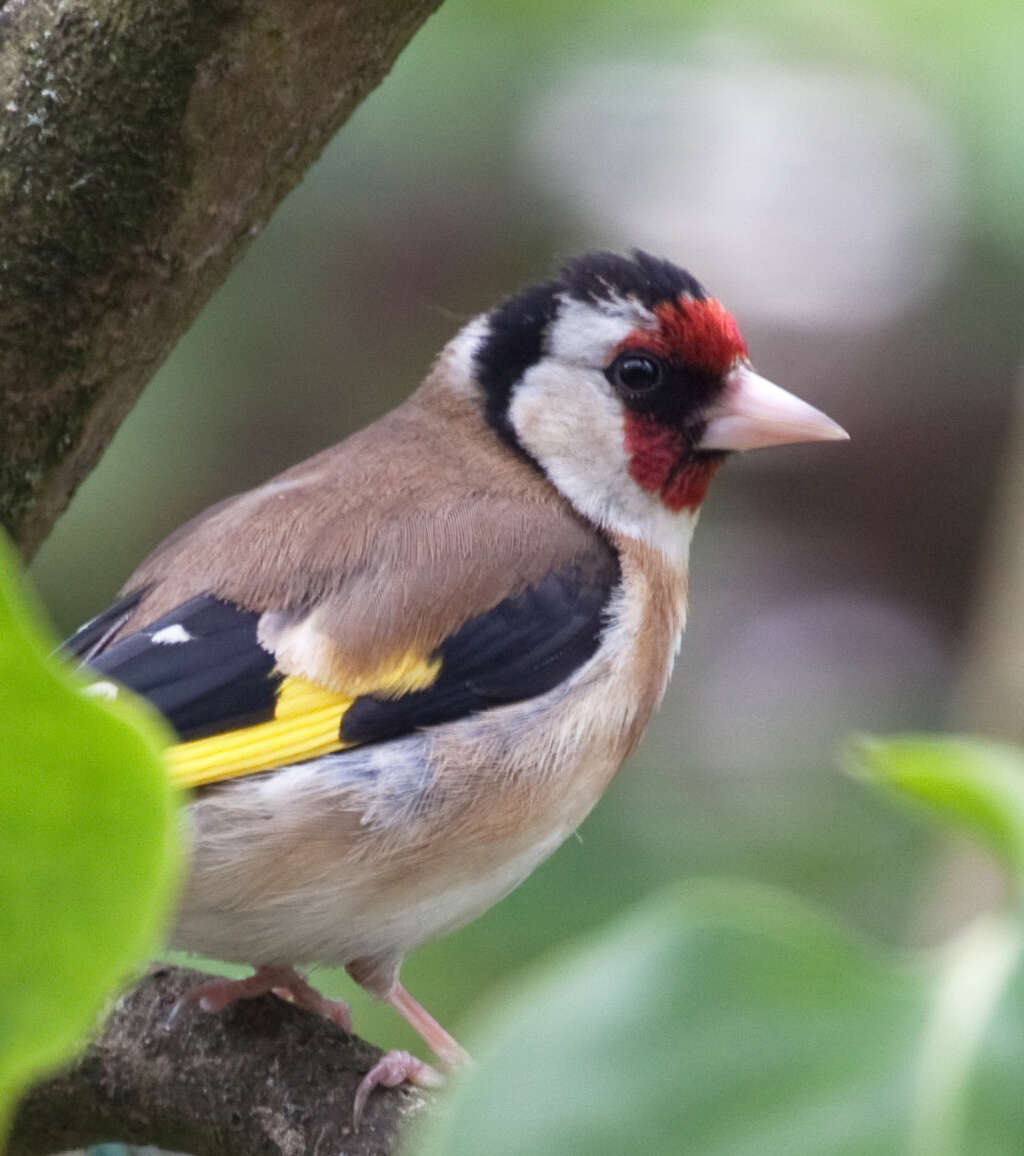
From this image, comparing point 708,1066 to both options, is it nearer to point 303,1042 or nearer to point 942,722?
point 303,1042

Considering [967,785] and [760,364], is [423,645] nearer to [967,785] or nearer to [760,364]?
[967,785]

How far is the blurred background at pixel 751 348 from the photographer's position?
11.0 feet

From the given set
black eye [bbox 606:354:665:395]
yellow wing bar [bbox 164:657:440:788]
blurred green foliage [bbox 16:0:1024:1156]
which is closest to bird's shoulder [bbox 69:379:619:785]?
yellow wing bar [bbox 164:657:440:788]

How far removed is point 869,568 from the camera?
464 centimetres

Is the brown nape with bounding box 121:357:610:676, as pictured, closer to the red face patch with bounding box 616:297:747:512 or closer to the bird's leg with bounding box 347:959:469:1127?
the red face patch with bounding box 616:297:747:512

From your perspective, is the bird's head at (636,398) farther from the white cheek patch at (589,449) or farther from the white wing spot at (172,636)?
the white wing spot at (172,636)

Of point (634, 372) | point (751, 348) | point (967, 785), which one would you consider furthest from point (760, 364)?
point (967, 785)

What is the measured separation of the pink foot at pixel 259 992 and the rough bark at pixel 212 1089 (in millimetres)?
13

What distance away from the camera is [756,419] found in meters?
2.21

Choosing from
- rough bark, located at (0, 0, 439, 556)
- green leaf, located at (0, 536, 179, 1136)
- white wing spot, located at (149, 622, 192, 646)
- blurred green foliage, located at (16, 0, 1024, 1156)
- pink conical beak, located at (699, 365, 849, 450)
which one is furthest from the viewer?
blurred green foliage, located at (16, 0, 1024, 1156)

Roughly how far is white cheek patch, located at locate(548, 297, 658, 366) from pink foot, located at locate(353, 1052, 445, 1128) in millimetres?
1053

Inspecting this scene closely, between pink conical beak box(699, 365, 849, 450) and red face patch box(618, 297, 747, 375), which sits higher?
red face patch box(618, 297, 747, 375)

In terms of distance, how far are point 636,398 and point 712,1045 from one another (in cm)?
181

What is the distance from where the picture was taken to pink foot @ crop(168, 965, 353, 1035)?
5.76 ft
